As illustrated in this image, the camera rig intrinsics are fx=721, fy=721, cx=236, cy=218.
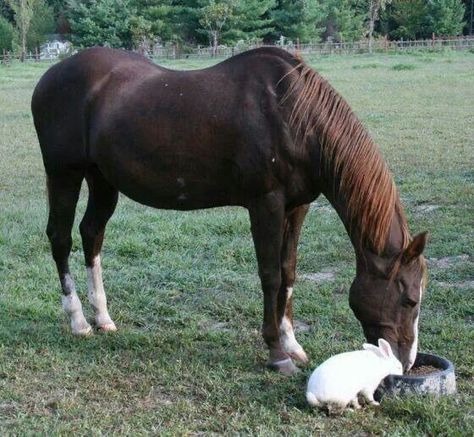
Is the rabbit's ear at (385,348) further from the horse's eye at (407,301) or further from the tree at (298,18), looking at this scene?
the tree at (298,18)

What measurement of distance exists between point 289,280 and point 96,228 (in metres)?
1.33

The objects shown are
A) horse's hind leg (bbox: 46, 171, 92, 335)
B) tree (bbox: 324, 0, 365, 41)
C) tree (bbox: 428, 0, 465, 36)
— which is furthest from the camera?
tree (bbox: 324, 0, 365, 41)

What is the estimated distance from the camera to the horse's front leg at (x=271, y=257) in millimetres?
3656

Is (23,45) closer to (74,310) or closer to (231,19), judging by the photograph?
(231,19)

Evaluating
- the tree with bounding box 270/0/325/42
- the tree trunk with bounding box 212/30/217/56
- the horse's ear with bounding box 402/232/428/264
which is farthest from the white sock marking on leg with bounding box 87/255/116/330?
the tree with bounding box 270/0/325/42

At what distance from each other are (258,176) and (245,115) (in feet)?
1.06

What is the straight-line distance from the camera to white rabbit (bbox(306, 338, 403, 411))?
3.08 meters

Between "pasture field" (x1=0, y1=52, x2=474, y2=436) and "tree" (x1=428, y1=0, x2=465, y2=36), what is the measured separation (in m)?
45.8

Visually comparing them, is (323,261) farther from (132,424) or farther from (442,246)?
(132,424)

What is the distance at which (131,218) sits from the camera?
6.89m

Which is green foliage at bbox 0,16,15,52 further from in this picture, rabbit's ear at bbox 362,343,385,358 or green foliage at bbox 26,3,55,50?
rabbit's ear at bbox 362,343,385,358

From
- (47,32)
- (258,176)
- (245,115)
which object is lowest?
(47,32)

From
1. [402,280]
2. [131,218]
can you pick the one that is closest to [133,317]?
[402,280]

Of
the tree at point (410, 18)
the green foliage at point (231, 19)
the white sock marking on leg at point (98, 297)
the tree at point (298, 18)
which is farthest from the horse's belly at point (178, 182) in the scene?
the tree at point (410, 18)
